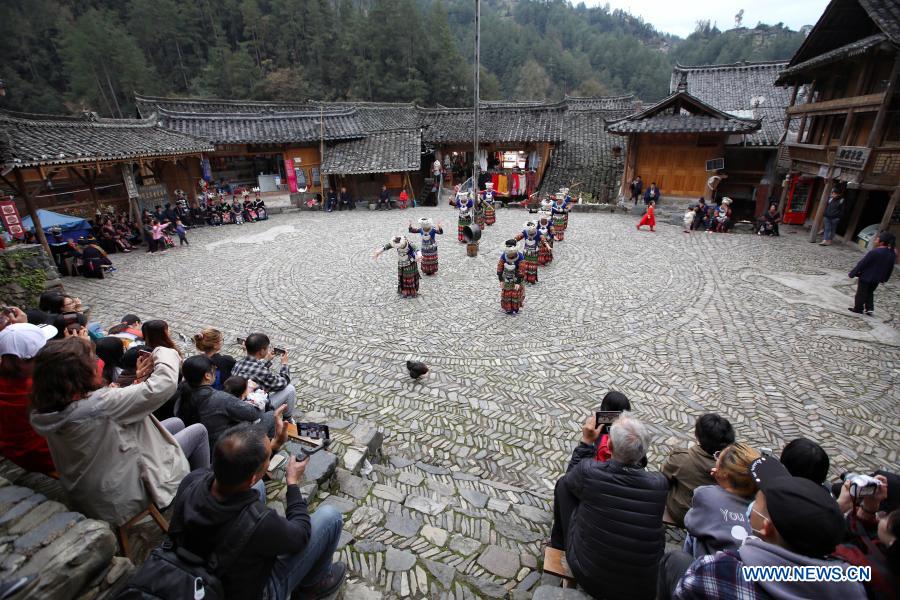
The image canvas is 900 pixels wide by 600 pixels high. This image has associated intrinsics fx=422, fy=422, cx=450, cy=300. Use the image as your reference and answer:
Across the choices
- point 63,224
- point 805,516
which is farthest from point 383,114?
point 805,516

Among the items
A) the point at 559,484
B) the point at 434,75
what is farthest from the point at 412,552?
the point at 434,75

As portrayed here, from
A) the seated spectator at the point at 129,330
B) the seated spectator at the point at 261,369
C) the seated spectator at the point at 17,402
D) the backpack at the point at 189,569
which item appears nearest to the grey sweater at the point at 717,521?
the backpack at the point at 189,569

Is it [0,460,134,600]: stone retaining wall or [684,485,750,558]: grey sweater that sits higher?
[0,460,134,600]: stone retaining wall

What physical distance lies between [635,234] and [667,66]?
258 feet

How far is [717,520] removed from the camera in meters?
2.94

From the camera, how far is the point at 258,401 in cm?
460

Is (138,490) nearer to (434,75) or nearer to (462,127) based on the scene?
(462,127)

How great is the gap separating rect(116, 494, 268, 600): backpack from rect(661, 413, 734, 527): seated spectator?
3.36 metres

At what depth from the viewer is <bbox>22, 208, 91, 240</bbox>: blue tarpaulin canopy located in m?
13.6

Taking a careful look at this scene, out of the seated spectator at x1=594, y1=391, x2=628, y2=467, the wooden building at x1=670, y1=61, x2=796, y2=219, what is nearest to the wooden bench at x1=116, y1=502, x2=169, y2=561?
the seated spectator at x1=594, y1=391, x2=628, y2=467

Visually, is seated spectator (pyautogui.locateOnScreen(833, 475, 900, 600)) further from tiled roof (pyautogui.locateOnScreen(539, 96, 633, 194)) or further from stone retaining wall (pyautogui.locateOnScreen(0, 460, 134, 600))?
tiled roof (pyautogui.locateOnScreen(539, 96, 633, 194))

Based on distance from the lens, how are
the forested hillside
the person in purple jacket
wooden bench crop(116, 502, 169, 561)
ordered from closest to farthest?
wooden bench crop(116, 502, 169, 561), the person in purple jacket, the forested hillside

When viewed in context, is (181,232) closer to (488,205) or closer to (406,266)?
(406,266)

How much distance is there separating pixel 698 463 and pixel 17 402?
575cm
